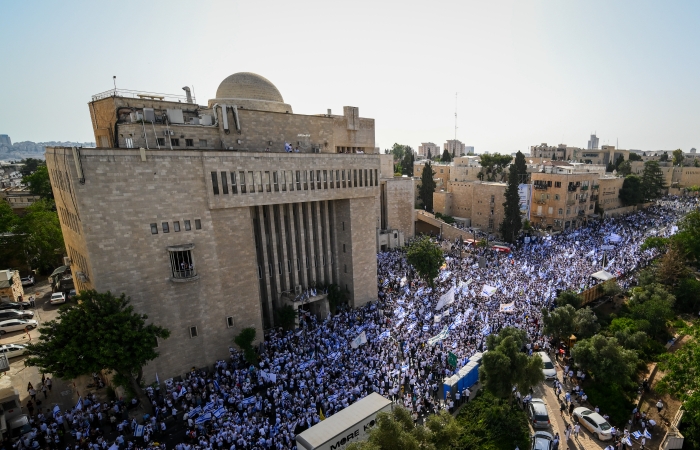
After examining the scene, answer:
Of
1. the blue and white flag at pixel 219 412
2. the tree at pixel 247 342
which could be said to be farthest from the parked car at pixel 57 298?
the blue and white flag at pixel 219 412

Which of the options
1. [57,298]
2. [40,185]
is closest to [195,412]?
[57,298]

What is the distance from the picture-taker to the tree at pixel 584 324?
25297mm

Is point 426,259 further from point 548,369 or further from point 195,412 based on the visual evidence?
point 195,412

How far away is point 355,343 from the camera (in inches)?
914

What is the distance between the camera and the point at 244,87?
32.4m

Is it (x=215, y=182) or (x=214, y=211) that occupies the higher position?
(x=215, y=182)

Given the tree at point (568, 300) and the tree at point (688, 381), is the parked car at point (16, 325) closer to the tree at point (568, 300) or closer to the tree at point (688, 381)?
the tree at point (568, 300)

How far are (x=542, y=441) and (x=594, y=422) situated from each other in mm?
3661

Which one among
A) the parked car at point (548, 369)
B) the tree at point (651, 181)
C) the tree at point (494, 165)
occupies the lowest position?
the parked car at point (548, 369)

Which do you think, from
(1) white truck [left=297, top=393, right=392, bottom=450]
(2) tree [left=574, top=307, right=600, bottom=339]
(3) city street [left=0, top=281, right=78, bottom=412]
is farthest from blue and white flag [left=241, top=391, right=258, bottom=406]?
(2) tree [left=574, top=307, right=600, bottom=339]

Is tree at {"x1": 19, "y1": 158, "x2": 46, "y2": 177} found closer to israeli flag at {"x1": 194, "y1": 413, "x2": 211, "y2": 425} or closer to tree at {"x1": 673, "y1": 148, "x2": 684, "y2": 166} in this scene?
israeli flag at {"x1": 194, "y1": 413, "x2": 211, "y2": 425}

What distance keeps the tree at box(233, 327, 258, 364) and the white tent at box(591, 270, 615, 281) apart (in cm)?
3058

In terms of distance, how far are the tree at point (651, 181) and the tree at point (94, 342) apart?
3358 inches

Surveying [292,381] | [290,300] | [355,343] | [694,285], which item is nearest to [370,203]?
[290,300]
